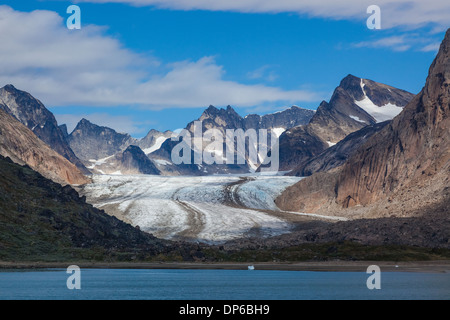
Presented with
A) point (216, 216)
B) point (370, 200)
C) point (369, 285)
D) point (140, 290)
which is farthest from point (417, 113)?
point (140, 290)

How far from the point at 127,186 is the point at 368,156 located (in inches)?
2767

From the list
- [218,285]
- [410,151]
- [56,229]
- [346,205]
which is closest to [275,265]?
[218,285]

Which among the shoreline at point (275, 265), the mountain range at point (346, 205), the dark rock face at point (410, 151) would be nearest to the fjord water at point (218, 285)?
the shoreline at point (275, 265)

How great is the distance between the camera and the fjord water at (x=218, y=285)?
44281mm

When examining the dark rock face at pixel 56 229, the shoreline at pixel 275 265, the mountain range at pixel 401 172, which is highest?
the mountain range at pixel 401 172

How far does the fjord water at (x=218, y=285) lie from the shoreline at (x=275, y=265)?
149 inches

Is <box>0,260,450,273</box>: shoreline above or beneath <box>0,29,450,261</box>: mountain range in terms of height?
beneath

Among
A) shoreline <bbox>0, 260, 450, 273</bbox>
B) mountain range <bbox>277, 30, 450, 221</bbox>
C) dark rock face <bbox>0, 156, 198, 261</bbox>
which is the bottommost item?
shoreline <bbox>0, 260, 450, 273</bbox>

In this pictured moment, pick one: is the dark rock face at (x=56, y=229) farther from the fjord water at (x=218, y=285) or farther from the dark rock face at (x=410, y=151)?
the dark rock face at (x=410, y=151)

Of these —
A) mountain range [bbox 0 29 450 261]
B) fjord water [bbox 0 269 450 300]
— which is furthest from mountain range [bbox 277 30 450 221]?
fjord water [bbox 0 269 450 300]

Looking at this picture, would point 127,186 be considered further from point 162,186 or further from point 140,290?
Answer: point 140,290

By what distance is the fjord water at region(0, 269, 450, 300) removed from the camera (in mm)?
44281

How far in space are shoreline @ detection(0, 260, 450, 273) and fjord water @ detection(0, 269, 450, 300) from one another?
149 inches

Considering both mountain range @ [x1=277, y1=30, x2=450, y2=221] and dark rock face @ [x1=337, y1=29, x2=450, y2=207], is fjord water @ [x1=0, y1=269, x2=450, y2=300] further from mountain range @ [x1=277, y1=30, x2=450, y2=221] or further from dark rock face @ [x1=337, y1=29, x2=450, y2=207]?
dark rock face @ [x1=337, y1=29, x2=450, y2=207]
